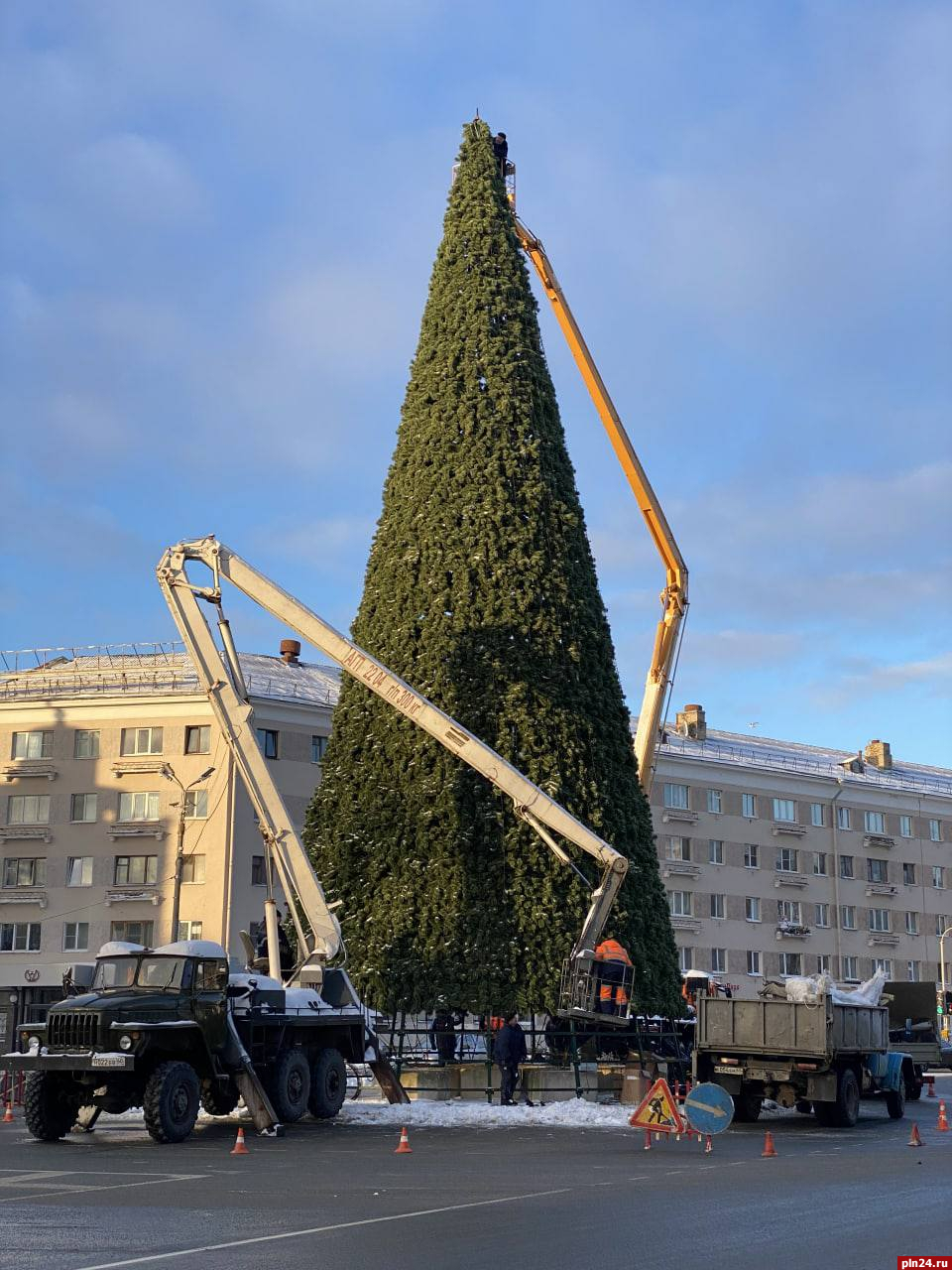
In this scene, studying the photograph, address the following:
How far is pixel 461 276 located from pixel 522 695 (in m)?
9.53

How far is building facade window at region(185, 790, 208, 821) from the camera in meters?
57.8

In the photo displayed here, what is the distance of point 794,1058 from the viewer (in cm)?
2484

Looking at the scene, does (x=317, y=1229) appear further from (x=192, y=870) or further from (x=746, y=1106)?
(x=192, y=870)

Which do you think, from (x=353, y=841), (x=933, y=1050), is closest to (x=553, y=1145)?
(x=353, y=841)

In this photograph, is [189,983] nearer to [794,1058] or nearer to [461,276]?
[794,1058]

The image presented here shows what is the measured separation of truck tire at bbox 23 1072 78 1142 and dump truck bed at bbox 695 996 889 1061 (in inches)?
397

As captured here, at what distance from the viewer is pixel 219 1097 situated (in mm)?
23781

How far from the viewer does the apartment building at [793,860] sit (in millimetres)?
71000

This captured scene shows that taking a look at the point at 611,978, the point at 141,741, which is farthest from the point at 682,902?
the point at 611,978

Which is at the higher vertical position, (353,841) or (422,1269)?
(353,841)

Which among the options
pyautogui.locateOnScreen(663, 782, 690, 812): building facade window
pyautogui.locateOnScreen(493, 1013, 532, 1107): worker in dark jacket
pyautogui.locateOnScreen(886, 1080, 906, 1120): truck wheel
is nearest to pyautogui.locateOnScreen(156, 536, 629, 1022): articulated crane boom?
pyautogui.locateOnScreen(493, 1013, 532, 1107): worker in dark jacket

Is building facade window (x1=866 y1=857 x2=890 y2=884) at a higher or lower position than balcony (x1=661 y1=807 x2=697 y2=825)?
lower

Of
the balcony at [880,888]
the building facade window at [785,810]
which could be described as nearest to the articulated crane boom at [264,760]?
the building facade window at [785,810]

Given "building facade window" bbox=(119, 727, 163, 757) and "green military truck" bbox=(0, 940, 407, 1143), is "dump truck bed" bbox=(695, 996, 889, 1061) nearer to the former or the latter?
"green military truck" bbox=(0, 940, 407, 1143)
